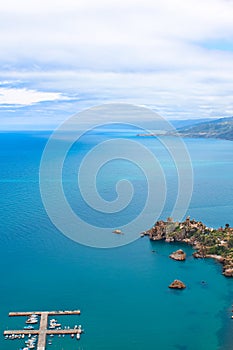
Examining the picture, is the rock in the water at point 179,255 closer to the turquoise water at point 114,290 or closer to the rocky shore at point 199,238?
the rocky shore at point 199,238

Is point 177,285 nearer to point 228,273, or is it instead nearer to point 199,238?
point 228,273

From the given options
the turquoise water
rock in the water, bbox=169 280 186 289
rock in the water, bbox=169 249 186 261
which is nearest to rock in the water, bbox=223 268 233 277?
the turquoise water

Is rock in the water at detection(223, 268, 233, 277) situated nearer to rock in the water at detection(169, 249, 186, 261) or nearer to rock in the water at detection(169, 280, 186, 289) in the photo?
rock in the water at detection(169, 249, 186, 261)

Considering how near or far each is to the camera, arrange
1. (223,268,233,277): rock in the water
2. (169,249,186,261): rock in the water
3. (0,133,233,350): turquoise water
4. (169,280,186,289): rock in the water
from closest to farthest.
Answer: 1. (0,133,233,350): turquoise water
2. (169,280,186,289): rock in the water
3. (223,268,233,277): rock in the water
4. (169,249,186,261): rock in the water

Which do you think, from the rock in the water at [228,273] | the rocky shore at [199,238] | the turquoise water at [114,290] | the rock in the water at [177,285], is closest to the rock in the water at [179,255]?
the rocky shore at [199,238]

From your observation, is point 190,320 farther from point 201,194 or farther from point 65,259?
point 201,194

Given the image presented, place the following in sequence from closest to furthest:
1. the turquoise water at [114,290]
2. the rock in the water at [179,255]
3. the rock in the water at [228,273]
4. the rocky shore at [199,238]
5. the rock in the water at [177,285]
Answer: the turquoise water at [114,290]
the rock in the water at [177,285]
the rock in the water at [228,273]
the rock in the water at [179,255]
the rocky shore at [199,238]

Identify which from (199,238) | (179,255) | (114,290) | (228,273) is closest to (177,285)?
(114,290)

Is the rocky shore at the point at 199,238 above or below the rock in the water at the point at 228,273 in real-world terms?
Result: above

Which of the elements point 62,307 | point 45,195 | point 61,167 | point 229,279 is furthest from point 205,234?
point 61,167
